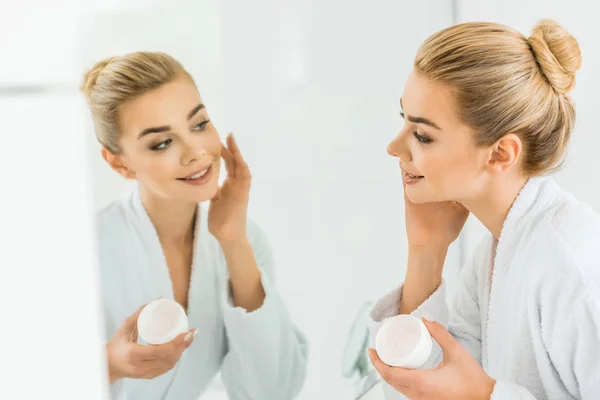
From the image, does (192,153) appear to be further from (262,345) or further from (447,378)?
(447,378)

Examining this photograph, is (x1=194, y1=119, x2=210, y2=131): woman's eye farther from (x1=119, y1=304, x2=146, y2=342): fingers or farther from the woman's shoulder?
the woman's shoulder

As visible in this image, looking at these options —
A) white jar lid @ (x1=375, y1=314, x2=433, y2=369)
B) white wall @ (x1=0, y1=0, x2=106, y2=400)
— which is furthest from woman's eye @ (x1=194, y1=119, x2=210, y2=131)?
white jar lid @ (x1=375, y1=314, x2=433, y2=369)

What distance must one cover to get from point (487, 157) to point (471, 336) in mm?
259

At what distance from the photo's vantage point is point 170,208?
724mm

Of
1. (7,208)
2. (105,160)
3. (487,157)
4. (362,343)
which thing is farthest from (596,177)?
(7,208)

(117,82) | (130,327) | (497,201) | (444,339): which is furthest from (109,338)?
(497,201)

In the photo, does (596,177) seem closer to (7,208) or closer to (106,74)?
(106,74)

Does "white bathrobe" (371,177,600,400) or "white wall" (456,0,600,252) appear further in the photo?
"white wall" (456,0,600,252)

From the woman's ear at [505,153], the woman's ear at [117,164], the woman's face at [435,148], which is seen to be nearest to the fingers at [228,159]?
the woman's ear at [117,164]

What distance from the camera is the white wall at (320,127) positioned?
72 centimetres

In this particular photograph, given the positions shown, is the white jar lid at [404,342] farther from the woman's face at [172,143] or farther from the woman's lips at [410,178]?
the woman's face at [172,143]

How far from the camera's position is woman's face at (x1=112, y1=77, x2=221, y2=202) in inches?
26.5

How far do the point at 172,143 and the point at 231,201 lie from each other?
4.0 inches

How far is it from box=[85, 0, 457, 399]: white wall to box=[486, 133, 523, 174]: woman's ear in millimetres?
123
